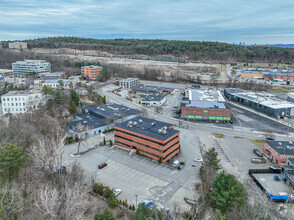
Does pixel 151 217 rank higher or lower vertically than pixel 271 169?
higher

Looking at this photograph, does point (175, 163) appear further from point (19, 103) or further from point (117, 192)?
point (19, 103)

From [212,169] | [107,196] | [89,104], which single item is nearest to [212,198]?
[212,169]

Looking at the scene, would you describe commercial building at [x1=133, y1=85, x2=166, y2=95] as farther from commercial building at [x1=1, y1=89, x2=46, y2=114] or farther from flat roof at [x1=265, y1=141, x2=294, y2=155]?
flat roof at [x1=265, y1=141, x2=294, y2=155]

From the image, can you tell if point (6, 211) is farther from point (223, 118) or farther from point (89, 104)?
point (223, 118)

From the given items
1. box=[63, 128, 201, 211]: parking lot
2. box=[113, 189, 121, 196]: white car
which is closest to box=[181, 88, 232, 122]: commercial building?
box=[63, 128, 201, 211]: parking lot

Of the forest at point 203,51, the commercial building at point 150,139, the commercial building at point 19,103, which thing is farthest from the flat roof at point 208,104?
the forest at point 203,51

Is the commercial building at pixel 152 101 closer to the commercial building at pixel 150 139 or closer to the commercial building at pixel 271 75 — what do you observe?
the commercial building at pixel 150 139
